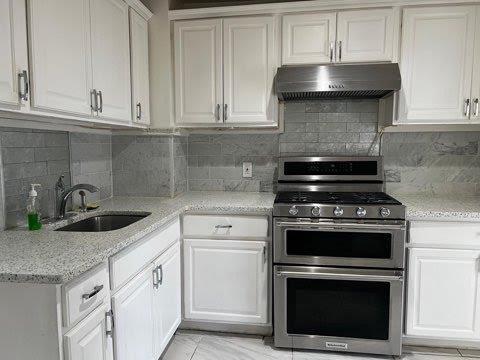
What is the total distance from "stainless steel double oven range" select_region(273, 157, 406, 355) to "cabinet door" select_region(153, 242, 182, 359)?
2.05 feet

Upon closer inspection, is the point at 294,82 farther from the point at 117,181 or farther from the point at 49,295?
the point at 49,295

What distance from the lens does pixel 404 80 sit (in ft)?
7.84

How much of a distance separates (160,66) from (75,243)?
61.7 inches

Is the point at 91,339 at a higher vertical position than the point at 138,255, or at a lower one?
lower

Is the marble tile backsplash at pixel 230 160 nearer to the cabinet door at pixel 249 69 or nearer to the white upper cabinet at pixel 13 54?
the cabinet door at pixel 249 69

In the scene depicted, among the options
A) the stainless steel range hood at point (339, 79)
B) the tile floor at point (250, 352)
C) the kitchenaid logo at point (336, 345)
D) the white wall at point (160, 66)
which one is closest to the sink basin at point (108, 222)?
the white wall at point (160, 66)

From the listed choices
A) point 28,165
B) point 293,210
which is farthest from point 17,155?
point 293,210

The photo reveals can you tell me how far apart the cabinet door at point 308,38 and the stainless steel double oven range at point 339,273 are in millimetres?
975

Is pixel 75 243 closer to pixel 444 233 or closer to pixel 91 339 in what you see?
pixel 91 339

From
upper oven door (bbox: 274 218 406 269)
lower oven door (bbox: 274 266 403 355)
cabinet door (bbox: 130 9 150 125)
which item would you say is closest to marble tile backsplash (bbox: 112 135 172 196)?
cabinet door (bbox: 130 9 150 125)

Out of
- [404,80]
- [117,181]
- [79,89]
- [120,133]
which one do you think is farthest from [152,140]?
[404,80]

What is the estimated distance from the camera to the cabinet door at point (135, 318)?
1.52 metres

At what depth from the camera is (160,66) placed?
2.60m

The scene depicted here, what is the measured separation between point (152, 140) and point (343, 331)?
6.07ft
